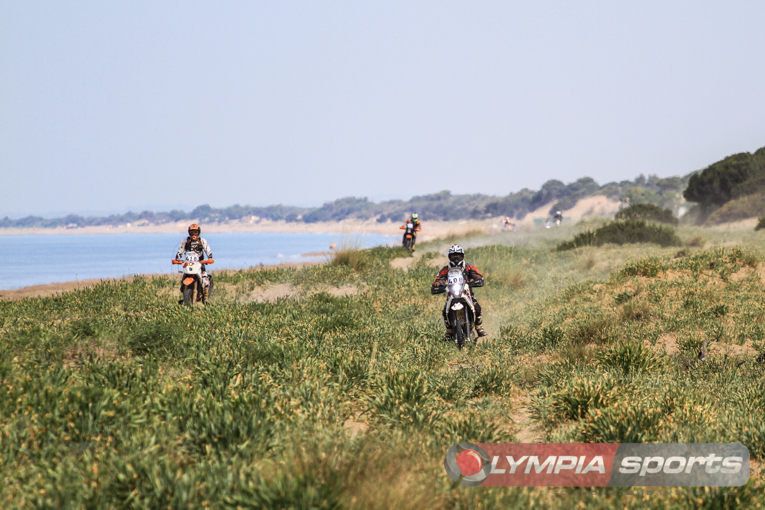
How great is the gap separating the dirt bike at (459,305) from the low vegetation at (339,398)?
0.36m

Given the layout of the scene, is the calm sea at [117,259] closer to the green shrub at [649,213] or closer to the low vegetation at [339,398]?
the low vegetation at [339,398]

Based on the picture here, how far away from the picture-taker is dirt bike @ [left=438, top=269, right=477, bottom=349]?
32.8ft

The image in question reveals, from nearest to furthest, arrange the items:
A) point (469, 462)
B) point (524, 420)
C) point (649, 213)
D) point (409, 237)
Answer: point (469, 462) < point (524, 420) < point (409, 237) < point (649, 213)

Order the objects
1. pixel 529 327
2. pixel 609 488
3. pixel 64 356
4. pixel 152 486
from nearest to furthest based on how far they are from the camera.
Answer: pixel 152 486, pixel 609 488, pixel 64 356, pixel 529 327

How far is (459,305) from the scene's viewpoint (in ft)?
32.7

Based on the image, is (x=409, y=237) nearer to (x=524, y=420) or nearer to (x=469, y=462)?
(x=524, y=420)

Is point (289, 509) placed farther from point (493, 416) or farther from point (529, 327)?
point (529, 327)

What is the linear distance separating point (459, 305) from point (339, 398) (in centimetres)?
418

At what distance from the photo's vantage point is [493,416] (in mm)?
6258

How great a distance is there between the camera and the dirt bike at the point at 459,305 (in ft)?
32.8

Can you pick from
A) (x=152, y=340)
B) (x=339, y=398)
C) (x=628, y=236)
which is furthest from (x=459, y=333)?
(x=628, y=236)

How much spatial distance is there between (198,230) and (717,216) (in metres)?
49.0

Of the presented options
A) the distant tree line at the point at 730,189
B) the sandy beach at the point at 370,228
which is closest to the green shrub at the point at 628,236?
the sandy beach at the point at 370,228

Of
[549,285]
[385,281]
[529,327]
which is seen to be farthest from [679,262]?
[385,281]
